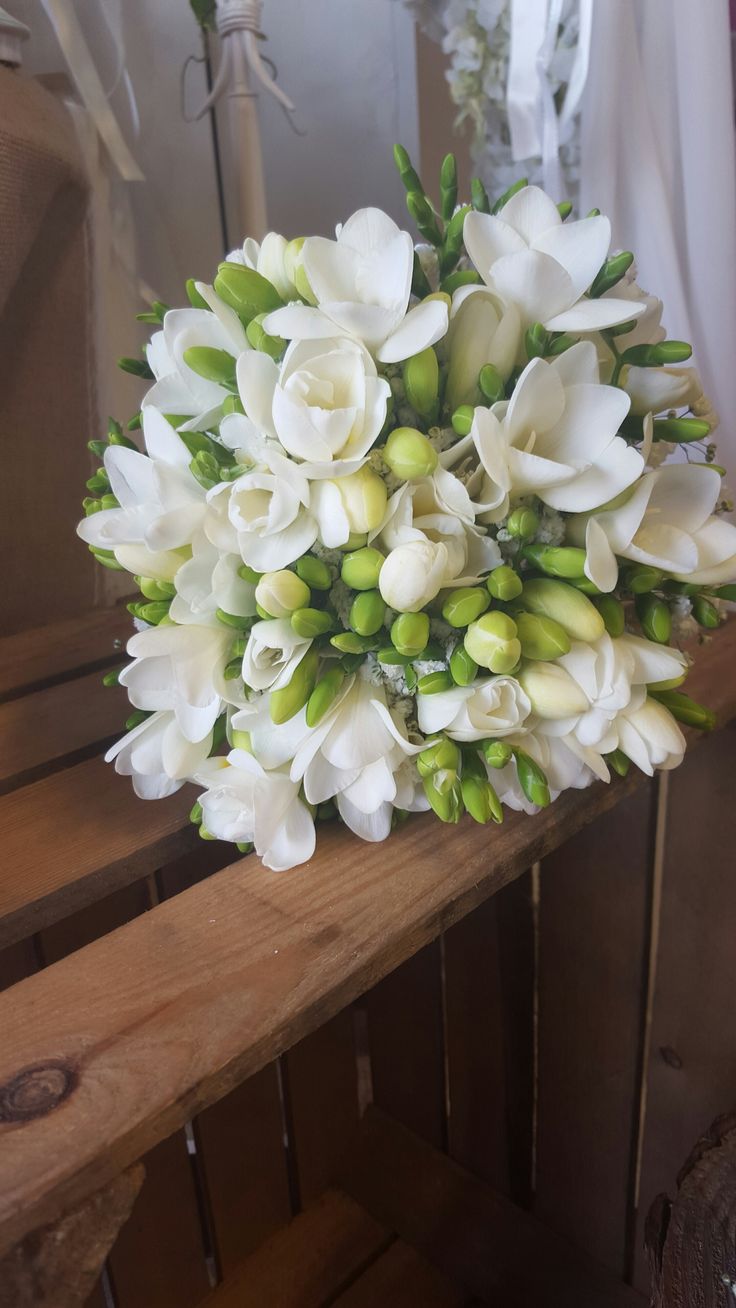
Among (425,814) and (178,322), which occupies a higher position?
(178,322)

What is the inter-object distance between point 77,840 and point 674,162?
669mm

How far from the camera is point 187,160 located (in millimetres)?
1009

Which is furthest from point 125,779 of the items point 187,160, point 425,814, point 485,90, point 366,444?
point 187,160

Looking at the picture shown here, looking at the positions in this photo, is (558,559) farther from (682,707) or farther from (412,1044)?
(412,1044)

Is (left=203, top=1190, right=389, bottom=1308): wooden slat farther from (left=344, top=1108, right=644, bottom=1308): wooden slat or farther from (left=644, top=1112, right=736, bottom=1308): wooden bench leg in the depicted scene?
(left=644, top=1112, right=736, bottom=1308): wooden bench leg

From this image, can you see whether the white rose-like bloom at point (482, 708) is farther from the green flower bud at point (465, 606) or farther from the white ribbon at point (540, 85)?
the white ribbon at point (540, 85)

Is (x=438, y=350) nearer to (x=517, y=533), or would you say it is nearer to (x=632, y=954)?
(x=517, y=533)

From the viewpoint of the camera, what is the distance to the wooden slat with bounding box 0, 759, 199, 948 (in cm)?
47

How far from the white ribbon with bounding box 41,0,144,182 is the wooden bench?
1.43ft

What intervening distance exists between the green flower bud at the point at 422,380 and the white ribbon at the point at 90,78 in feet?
1.99

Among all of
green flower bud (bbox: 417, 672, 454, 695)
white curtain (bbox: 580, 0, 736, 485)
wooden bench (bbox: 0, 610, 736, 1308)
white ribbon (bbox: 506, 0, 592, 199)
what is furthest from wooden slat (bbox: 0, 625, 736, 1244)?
white ribbon (bbox: 506, 0, 592, 199)

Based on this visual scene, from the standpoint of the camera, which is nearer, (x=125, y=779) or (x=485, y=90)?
(x=125, y=779)

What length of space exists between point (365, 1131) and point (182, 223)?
1.05 m

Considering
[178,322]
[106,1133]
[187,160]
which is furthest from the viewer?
[187,160]
